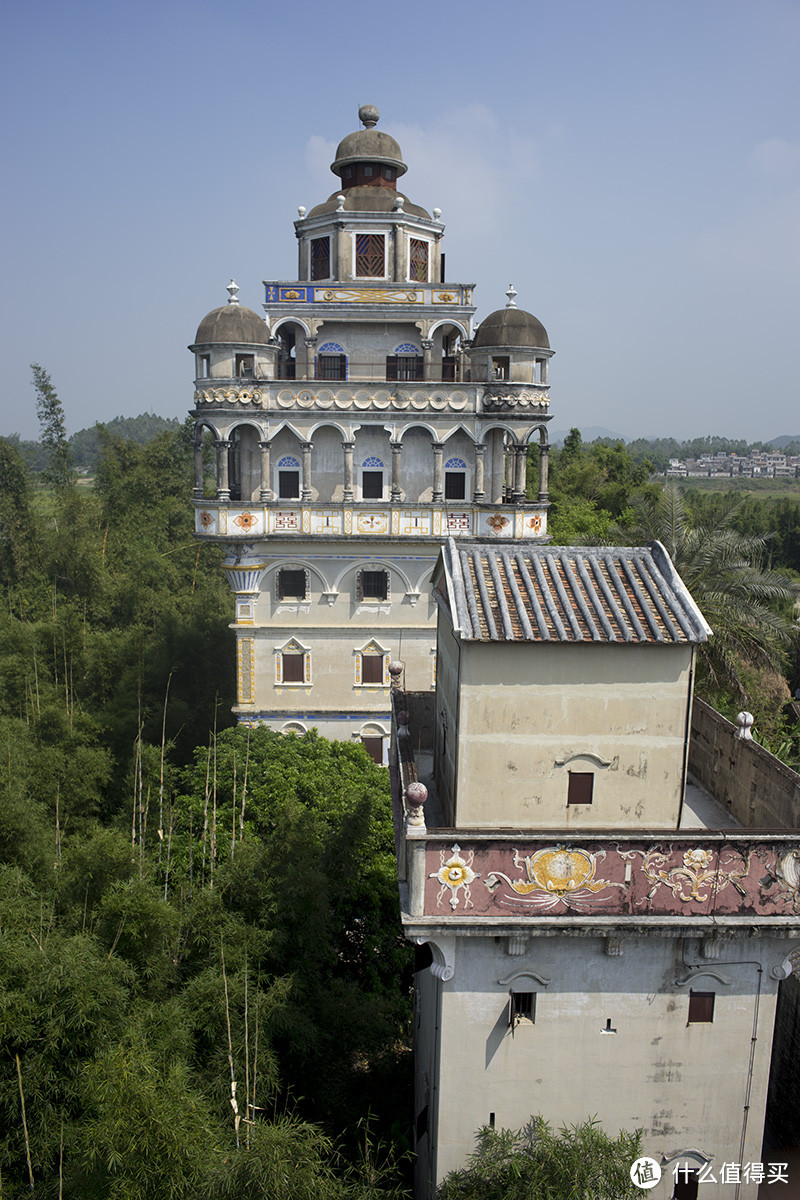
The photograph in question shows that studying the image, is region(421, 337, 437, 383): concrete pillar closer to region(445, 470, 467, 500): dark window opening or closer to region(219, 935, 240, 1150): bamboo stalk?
region(445, 470, 467, 500): dark window opening

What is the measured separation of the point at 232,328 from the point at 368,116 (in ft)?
34.0

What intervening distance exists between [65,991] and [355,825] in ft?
23.2

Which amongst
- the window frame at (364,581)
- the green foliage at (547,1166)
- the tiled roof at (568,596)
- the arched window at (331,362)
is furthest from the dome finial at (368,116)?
the green foliage at (547,1166)

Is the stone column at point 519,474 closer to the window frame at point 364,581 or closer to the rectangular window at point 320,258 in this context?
the window frame at point 364,581

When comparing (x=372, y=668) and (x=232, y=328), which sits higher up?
(x=232, y=328)

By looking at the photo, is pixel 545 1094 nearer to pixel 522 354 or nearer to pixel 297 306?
pixel 522 354

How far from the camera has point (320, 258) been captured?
29812mm

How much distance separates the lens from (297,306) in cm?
2809

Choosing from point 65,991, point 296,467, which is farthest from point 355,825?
point 296,467

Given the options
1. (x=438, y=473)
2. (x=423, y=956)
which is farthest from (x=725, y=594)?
(x=423, y=956)

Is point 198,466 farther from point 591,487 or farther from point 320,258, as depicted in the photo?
point 591,487

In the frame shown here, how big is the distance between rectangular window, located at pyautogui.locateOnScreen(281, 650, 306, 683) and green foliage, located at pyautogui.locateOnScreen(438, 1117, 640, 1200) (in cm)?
1868

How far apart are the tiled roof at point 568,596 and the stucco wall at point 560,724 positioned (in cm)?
20

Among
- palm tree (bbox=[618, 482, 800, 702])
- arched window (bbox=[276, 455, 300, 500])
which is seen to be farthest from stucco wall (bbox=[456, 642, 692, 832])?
arched window (bbox=[276, 455, 300, 500])
